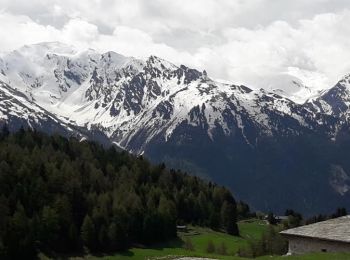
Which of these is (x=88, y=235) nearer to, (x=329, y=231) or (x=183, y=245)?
(x=183, y=245)

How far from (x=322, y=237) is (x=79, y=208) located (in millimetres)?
110389

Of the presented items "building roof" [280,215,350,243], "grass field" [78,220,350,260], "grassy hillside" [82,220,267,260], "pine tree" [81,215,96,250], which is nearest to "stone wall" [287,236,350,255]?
"building roof" [280,215,350,243]

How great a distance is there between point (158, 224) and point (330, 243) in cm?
→ 10436

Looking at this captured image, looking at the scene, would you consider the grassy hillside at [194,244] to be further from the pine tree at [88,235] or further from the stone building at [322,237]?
the stone building at [322,237]

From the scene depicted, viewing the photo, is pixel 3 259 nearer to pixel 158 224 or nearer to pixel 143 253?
pixel 143 253

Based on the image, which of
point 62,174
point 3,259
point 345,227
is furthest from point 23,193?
point 345,227

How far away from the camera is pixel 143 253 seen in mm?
121562

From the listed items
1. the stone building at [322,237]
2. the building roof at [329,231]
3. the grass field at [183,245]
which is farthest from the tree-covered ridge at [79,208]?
the building roof at [329,231]

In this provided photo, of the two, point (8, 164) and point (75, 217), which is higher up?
point (8, 164)

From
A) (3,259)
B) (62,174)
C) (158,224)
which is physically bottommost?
(3,259)

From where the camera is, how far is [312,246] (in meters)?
50.9

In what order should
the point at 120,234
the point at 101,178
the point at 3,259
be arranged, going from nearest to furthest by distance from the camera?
the point at 3,259, the point at 120,234, the point at 101,178

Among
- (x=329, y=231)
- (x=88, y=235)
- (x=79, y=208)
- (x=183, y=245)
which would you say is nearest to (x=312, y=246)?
(x=329, y=231)

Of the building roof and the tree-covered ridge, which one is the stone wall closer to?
the building roof
